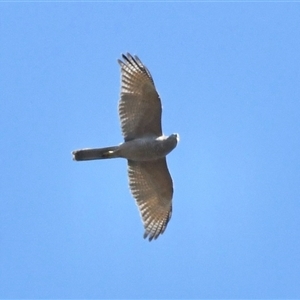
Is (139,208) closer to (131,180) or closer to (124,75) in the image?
(131,180)

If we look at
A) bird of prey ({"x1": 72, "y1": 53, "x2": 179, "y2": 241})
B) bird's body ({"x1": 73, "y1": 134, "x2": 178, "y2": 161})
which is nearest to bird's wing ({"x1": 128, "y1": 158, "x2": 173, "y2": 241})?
bird of prey ({"x1": 72, "y1": 53, "x2": 179, "y2": 241})

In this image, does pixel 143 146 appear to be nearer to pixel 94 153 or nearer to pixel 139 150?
pixel 139 150

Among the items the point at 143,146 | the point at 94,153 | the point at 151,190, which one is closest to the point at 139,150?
the point at 143,146

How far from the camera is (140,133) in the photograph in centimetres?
2439

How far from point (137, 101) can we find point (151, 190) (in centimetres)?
199

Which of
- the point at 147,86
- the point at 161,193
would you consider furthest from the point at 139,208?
the point at 147,86

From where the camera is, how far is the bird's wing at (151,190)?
24734 mm

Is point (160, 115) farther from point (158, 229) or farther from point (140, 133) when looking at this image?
point (158, 229)

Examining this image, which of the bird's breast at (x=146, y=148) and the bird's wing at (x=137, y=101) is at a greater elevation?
the bird's wing at (x=137, y=101)

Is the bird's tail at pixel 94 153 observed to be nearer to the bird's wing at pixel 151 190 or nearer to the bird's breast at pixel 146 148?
the bird's breast at pixel 146 148

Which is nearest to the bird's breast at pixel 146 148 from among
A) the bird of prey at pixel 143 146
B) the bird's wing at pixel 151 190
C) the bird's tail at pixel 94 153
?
the bird of prey at pixel 143 146

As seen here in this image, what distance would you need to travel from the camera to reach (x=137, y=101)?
24094mm

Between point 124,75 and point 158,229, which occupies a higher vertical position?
point 124,75

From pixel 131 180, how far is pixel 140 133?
3.46 feet
